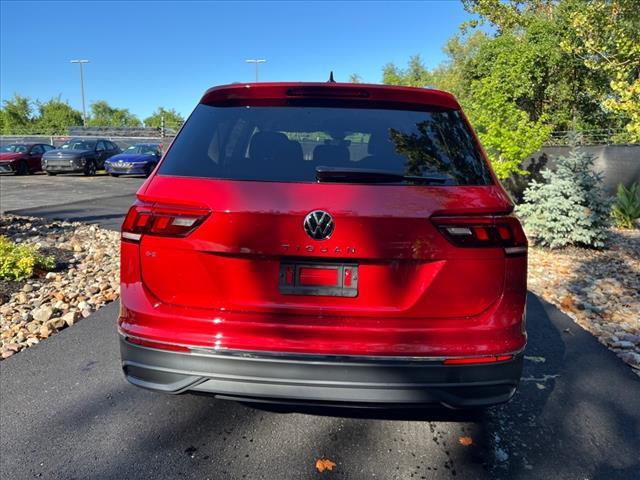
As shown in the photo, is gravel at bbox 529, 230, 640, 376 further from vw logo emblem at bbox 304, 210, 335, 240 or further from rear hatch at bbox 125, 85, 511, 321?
vw logo emblem at bbox 304, 210, 335, 240

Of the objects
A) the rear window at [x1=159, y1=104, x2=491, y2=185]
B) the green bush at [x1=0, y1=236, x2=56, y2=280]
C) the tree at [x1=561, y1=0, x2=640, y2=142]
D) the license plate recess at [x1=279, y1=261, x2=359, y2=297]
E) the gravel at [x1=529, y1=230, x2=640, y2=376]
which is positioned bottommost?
the gravel at [x1=529, y1=230, x2=640, y2=376]

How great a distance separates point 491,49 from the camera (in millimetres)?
21281

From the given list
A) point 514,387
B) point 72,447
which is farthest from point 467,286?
point 72,447

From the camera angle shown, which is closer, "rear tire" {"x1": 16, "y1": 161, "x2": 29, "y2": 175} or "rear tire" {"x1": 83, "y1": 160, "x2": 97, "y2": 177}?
"rear tire" {"x1": 16, "y1": 161, "x2": 29, "y2": 175}

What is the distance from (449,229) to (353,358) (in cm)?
70

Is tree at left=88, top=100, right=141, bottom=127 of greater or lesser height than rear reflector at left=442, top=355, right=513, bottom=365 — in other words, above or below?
above

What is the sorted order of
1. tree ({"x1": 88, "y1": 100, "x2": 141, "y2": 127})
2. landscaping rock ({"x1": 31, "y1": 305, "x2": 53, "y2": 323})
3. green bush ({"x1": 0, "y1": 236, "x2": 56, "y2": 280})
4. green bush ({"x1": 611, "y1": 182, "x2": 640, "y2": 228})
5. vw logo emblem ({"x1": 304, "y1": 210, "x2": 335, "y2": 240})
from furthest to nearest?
tree ({"x1": 88, "y1": 100, "x2": 141, "y2": 127}) → green bush ({"x1": 611, "y1": 182, "x2": 640, "y2": 228}) → green bush ({"x1": 0, "y1": 236, "x2": 56, "y2": 280}) → landscaping rock ({"x1": 31, "y1": 305, "x2": 53, "y2": 323}) → vw logo emblem ({"x1": 304, "y1": 210, "x2": 335, "y2": 240})

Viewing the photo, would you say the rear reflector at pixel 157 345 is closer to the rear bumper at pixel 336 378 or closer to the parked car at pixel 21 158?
the rear bumper at pixel 336 378

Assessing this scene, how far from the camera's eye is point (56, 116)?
56781 mm

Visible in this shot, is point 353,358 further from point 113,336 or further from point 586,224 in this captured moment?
point 586,224

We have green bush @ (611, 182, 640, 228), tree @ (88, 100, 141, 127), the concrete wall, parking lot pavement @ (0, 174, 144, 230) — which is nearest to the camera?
green bush @ (611, 182, 640, 228)

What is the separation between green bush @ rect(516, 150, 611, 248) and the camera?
773 centimetres

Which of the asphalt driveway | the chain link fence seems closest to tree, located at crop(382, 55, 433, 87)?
the chain link fence

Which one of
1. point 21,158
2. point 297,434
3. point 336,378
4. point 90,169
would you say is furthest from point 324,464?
point 21,158
